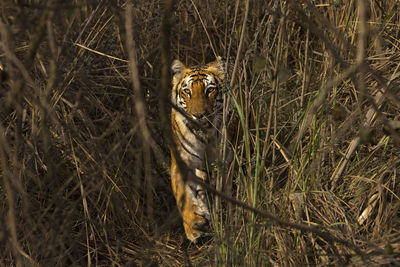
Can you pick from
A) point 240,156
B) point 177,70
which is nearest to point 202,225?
point 240,156

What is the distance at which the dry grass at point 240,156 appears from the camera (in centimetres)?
231

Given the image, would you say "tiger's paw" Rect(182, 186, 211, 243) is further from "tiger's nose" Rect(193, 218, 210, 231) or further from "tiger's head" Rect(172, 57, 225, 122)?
"tiger's head" Rect(172, 57, 225, 122)

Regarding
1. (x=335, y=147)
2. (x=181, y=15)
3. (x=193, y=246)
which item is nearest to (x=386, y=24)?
(x=335, y=147)

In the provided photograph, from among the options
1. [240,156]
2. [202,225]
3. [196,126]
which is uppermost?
[240,156]

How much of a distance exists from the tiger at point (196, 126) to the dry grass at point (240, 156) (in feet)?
0.55

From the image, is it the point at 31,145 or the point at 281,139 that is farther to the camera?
the point at 281,139

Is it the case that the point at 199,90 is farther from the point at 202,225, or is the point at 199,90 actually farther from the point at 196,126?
the point at 202,225

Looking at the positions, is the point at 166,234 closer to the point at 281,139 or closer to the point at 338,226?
the point at 281,139

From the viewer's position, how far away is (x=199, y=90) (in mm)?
4043

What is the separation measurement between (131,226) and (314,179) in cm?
142

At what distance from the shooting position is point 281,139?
355 centimetres

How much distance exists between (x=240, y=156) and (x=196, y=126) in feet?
3.52

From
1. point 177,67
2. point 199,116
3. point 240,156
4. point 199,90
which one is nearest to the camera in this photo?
point 240,156

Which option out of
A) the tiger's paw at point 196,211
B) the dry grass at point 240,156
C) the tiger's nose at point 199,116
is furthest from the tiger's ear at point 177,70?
the tiger's paw at point 196,211
